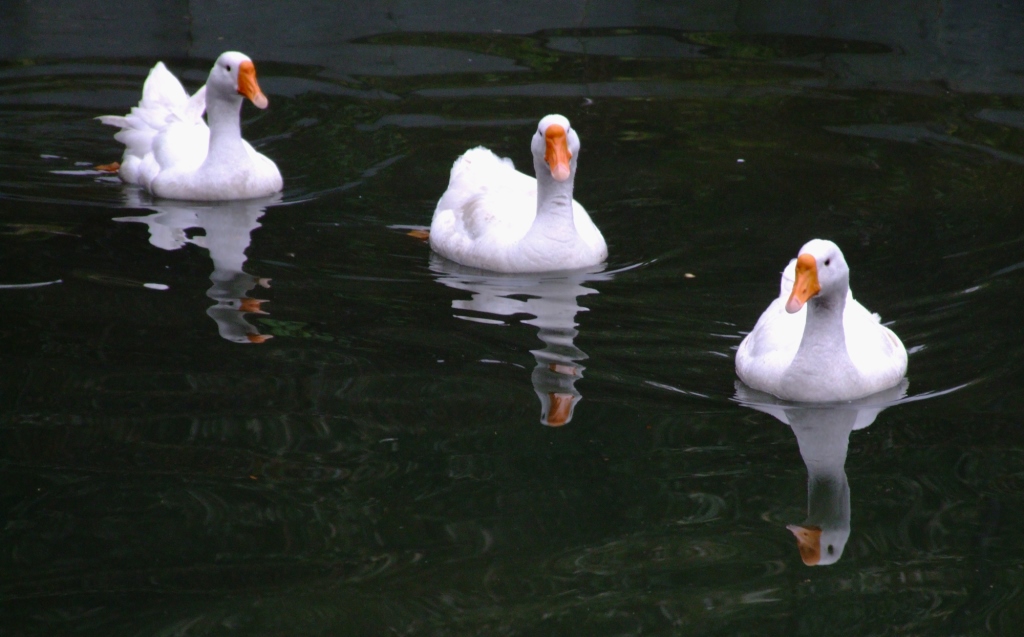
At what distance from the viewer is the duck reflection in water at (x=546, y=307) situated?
6383mm

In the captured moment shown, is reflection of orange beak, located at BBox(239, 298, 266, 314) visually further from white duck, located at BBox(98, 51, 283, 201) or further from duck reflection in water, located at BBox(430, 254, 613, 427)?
white duck, located at BBox(98, 51, 283, 201)

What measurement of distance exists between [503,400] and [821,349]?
147cm

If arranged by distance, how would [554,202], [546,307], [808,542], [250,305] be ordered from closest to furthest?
1. [808,542]
2. [250,305]
3. [546,307]
4. [554,202]

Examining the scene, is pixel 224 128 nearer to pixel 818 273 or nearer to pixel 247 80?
pixel 247 80

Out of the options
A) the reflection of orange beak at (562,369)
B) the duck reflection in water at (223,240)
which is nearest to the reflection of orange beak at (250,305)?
the duck reflection in water at (223,240)

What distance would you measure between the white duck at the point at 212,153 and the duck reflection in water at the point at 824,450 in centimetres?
474

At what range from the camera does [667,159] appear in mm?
10492

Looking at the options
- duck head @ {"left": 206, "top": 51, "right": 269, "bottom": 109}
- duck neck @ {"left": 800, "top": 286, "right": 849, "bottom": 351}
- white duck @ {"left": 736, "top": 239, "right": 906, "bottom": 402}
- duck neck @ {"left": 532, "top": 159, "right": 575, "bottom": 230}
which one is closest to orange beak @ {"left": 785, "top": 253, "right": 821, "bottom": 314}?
white duck @ {"left": 736, "top": 239, "right": 906, "bottom": 402}

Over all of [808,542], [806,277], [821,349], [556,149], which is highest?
[556,149]

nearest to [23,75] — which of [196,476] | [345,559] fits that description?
[196,476]

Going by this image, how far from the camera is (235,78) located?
1002cm

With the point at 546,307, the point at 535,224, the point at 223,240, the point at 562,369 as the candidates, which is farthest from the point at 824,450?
the point at 223,240

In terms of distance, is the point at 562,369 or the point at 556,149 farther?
the point at 556,149

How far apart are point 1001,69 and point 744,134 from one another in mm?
3224
